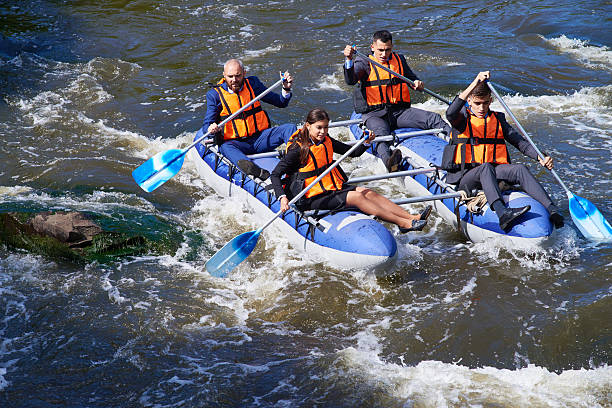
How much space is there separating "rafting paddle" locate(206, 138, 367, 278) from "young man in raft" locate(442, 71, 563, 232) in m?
1.20

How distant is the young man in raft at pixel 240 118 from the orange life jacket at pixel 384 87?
102cm

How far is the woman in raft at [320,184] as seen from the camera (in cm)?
618

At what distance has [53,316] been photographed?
562 cm

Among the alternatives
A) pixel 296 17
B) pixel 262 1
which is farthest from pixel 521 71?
pixel 262 1

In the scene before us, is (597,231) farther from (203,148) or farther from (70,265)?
(70,265)

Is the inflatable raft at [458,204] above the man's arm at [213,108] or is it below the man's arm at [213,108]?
below

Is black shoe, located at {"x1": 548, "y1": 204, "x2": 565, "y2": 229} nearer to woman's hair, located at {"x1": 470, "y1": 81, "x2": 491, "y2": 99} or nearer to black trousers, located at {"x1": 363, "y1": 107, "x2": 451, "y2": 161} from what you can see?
woman's hair, located at {"x1": 470, "y1": 81, "x2": 491, "y2": 99}

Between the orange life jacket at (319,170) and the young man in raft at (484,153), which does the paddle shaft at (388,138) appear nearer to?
the young man in raft at (484,153)

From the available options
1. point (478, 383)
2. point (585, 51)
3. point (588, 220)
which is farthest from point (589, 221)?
A: point (585, 51)

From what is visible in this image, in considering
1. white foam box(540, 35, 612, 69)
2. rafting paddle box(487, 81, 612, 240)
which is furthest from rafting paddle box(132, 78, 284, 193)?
white foam box(540, 35, 612, 69)

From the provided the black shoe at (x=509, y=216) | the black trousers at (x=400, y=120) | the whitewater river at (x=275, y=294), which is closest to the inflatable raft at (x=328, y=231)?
the whitewater river at (x=275, y=294)

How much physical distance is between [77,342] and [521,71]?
8.62 metres

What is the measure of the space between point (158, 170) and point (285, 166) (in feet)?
6.71

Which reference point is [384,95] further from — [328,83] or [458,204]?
[328,83]
